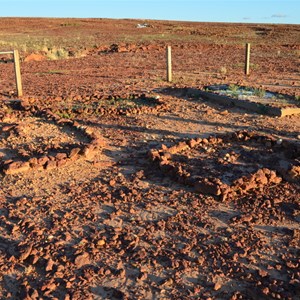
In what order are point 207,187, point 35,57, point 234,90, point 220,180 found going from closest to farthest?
point 207,187 → point 220,180 → point 234,90 → point 35,57

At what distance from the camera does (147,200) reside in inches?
229

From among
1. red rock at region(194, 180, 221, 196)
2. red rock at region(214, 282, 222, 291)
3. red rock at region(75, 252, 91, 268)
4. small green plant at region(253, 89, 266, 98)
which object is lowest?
red rock at region(214, 282, 222, 291)

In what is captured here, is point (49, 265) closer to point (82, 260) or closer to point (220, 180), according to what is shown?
point (82, 260)

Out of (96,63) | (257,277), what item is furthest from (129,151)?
(96,63)

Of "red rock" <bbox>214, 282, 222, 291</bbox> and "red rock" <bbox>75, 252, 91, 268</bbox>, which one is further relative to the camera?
"red rock" <bbox>75, 252, 91, 268</bbox>

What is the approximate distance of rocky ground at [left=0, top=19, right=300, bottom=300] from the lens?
4.15m

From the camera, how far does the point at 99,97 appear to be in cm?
1200

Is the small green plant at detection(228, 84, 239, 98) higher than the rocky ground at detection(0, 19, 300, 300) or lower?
higher

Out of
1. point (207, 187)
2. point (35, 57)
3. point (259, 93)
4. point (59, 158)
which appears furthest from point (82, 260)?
point (35, 57)

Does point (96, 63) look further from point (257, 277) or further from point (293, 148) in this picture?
point (257, 277)

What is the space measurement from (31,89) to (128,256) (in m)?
10.4

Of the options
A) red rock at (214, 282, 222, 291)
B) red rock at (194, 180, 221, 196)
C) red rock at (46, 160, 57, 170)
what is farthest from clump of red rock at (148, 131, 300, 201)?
red rock at (214, 282, 222, 291)

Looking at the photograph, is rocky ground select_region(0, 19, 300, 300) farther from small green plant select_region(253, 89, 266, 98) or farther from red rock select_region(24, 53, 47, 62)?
red rock select_region(24, 53, 47, 62)

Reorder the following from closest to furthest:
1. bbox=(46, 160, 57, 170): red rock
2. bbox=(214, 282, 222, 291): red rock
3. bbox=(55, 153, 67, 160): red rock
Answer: bbox=(214, 282, 222, 291): red rock < bbox=(46, 160, 57, 170): red rock < bbox=(55, 153, 67, 160): red rock
